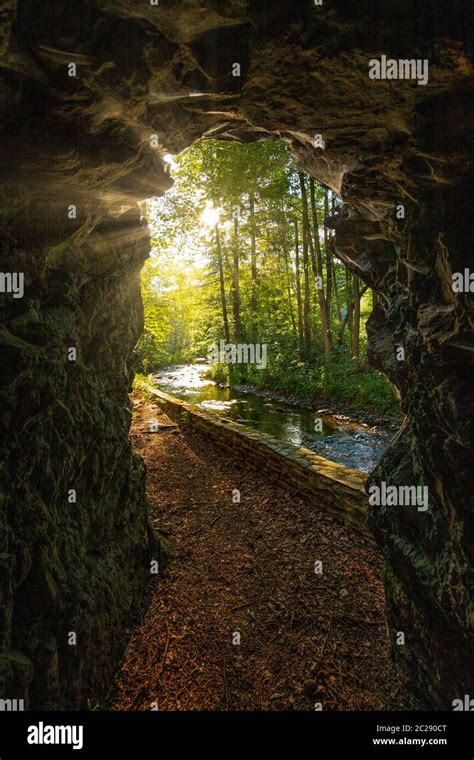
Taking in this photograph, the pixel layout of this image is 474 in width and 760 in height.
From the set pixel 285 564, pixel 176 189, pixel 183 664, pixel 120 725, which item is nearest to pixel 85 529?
pixel 120 725

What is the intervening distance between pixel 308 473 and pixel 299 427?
5.37 meters

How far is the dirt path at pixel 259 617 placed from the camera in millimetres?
3316

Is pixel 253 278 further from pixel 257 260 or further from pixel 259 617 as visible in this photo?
pixel 259 617

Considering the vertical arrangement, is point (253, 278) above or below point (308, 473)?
above

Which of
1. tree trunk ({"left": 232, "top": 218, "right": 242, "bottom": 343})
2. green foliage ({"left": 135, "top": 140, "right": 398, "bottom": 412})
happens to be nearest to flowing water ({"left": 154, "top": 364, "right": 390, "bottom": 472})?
green foliage ({"left": 135, "top": 140, "right": 398, "bottom": 412})

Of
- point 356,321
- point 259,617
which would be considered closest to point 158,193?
point 259,617

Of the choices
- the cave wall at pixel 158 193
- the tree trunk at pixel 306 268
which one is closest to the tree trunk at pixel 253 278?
the tree trunk at pixel 306 268

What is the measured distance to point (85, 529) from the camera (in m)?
3.25

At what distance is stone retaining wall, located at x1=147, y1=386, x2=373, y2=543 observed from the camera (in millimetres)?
5398

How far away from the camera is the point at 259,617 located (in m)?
4.07

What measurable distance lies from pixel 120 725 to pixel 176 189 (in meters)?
17.6

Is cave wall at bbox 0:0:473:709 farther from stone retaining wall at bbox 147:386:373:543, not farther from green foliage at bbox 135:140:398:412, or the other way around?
green foliage at bbox 135:140:398:412

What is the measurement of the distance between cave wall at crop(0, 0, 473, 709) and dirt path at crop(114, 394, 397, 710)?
425 mm

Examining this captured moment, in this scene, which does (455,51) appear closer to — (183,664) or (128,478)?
(128,478)
